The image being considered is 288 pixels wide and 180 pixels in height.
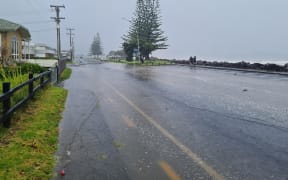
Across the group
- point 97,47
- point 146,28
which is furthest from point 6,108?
point 97,47

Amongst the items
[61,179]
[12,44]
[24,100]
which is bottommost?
[61,179]

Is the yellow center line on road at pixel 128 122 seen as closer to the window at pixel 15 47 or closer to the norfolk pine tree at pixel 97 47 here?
the window at pixel 15 47

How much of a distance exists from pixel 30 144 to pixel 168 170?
275cm

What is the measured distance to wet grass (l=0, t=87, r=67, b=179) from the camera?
4.41 metres

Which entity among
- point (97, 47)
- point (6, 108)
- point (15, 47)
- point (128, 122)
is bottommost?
point (128, 122)

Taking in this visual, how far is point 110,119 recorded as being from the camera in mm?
8141

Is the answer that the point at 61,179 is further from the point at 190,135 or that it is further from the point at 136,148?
the point at 190,135

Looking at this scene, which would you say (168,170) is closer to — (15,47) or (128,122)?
(128,122)

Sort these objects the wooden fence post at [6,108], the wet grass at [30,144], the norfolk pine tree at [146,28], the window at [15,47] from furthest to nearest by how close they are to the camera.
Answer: the norfolk pine tree at [146,28], the window at [15,47], the wooden fence post at [6,108], the wet grass at [30,144]

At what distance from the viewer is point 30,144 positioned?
5.62m

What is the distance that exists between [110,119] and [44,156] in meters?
3.18

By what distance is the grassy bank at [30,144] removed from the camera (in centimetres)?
441

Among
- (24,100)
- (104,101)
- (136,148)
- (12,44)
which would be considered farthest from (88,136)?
(12,44)

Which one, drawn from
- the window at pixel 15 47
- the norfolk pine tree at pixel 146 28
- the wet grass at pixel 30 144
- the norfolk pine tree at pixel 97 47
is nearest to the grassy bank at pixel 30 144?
the wet grass at pixel 30 144
